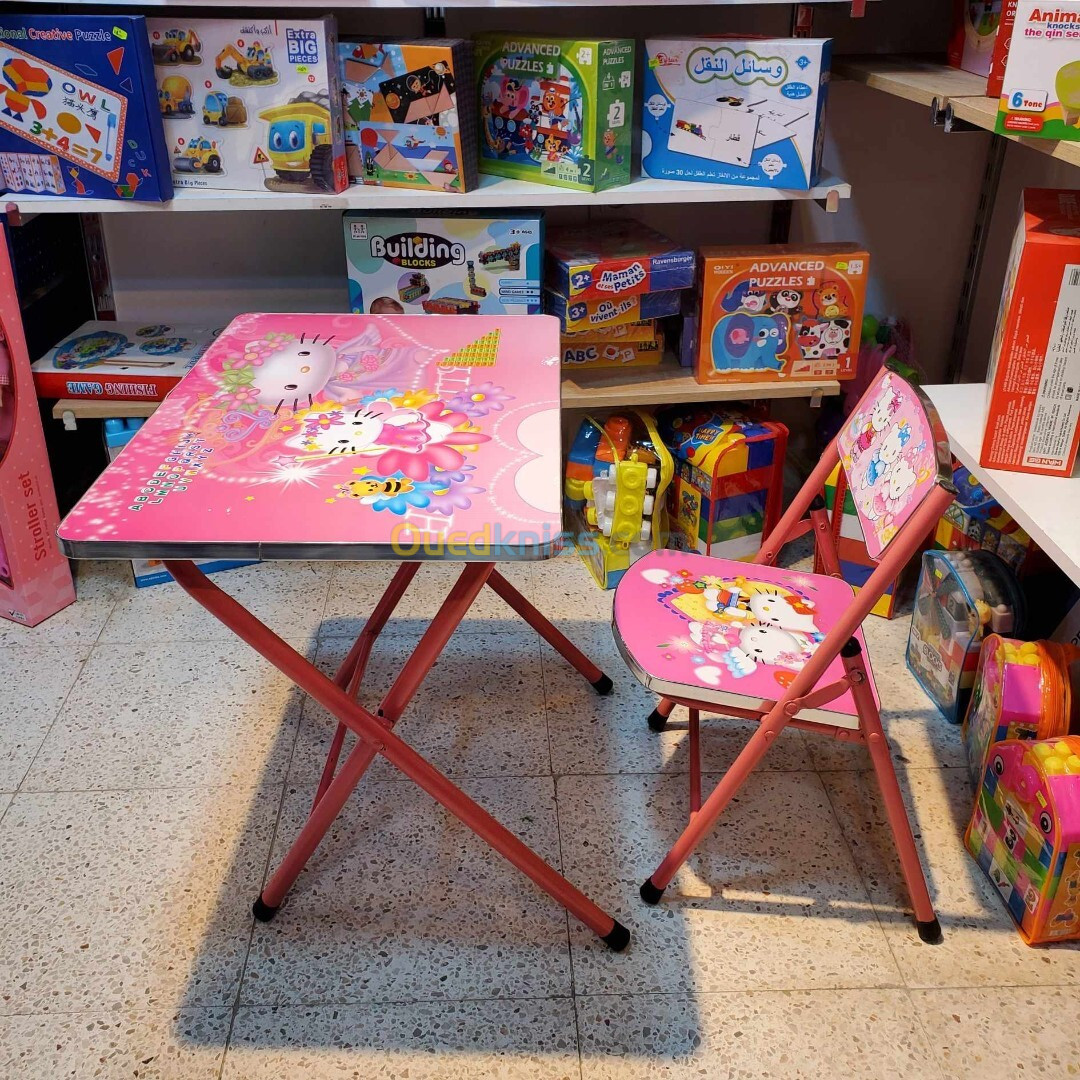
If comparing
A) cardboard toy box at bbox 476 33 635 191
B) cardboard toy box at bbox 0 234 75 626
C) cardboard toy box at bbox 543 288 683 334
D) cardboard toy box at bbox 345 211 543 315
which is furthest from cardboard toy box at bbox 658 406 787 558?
cardboard toy box at bbox 0 234 75 626

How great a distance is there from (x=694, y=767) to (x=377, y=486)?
81 centimetres

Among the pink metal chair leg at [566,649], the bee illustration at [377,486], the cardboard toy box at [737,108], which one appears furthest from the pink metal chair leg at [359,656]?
the cardboard toy box at [737,108]

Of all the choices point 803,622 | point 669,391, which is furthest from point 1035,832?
point 669,391

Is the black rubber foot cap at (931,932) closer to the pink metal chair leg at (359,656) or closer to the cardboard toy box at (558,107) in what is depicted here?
the pink metal chair leg at (359,656)

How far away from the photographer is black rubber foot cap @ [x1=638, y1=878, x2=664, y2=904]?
1799 mm

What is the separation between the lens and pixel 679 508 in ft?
9.06

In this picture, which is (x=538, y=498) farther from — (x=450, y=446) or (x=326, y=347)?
(x=326, y=347)

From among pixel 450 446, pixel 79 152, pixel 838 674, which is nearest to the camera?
pixel 450 446

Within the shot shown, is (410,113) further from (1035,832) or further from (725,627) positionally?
(1035,832)

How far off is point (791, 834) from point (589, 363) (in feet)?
4.08

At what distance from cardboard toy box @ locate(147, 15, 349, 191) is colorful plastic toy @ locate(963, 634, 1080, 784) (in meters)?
1.67

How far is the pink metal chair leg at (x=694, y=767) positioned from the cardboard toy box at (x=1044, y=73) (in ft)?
3.36

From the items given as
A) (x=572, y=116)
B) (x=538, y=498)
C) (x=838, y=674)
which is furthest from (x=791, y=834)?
(x=572, y=116)

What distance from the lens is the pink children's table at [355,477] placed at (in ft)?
4.27
